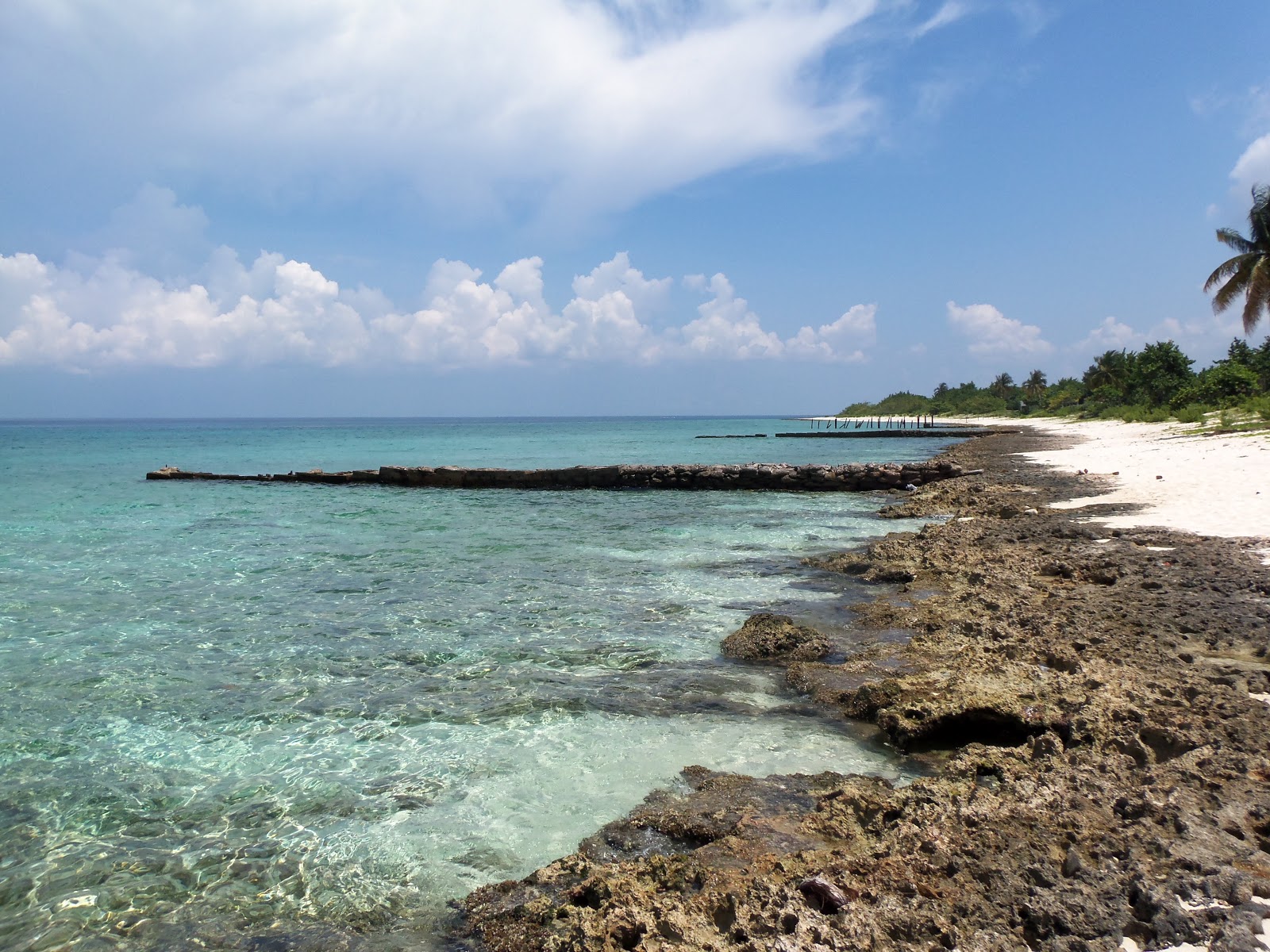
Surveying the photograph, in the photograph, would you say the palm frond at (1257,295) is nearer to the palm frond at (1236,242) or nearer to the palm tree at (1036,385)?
the palm frond at (1236,242)

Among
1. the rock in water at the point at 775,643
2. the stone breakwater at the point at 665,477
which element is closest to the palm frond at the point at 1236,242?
the stone breakwater at the point at 665,477

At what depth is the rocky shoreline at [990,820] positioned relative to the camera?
2.79m

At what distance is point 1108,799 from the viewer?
3.61 metres

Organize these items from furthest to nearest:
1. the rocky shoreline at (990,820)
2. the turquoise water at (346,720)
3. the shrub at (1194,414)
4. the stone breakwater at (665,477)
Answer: the shrub at (1194,414)
the stone breakwater at (665,477)
the turquoise water at (346,720)
the rocky shoreline at (990,820)

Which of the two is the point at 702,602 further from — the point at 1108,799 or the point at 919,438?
the point at 919,438

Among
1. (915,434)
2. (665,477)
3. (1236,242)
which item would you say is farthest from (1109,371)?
(665,477)

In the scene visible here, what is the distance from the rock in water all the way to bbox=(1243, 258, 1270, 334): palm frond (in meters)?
38.2

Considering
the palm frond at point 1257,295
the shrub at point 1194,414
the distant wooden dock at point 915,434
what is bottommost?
the distant wooden dock at point 915,434

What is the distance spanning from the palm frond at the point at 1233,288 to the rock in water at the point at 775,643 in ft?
129

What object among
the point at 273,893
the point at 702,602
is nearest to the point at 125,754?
the point at 273,893

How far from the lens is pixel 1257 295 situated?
109 feet

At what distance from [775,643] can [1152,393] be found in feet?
192

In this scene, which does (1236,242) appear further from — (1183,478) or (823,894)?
(823,894)

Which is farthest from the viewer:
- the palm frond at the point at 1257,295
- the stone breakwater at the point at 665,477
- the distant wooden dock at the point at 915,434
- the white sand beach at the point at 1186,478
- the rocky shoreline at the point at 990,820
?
the distant wooden dock at the point at 915,434
